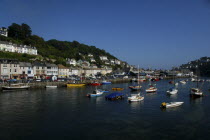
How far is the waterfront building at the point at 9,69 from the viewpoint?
75137 mm

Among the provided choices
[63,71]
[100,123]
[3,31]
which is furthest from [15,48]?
[100,123]

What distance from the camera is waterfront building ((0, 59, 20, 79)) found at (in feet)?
247

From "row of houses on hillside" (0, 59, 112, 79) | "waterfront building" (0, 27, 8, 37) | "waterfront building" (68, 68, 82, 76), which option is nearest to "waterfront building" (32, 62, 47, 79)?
"row of houses on hillside" (0, 59, 112, 79)

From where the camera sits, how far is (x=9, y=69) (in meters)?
77.6

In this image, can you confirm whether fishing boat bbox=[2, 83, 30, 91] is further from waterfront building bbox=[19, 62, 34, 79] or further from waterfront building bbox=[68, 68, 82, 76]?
waterfront building bbox=[68, 68, 82, 76]

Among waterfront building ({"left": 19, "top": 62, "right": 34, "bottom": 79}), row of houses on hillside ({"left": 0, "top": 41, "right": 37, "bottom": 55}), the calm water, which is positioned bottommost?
the calm water

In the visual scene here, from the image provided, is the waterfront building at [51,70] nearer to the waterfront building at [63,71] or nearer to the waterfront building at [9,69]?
the waterfront building at [63,71]

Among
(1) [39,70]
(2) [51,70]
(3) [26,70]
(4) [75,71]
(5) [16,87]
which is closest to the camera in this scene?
(5) [16,87]

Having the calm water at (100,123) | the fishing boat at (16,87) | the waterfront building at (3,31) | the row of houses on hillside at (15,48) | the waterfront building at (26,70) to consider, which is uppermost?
the waterfront building at (3,31)

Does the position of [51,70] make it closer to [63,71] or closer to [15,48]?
[63,71]

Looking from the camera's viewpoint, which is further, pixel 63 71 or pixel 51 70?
pixel 63 71

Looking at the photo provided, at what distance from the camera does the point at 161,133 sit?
23.6 m

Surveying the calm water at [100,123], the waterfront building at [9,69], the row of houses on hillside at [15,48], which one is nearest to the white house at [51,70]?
the waterfront building at [9,69]

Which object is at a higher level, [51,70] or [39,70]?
[51,70]
